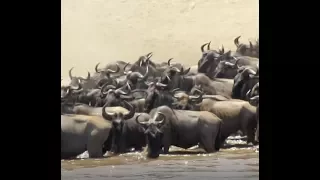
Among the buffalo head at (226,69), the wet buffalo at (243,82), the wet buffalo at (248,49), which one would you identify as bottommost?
the wet buffalo at (243,82)

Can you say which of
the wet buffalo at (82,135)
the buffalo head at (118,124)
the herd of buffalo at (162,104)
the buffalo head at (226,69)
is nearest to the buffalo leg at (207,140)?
the herd of buffalo at (162,104)

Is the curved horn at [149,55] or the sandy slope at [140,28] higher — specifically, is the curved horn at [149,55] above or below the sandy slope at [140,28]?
below

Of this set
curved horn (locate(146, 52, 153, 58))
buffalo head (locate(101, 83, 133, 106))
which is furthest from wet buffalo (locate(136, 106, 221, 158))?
curved horn (locate(146, 52, 153, 58))

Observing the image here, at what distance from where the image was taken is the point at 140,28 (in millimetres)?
2129

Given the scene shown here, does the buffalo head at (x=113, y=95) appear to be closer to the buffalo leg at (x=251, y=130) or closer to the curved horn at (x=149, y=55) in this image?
the curved horn at (x=149, y=55)

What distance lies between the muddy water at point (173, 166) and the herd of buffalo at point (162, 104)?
42mm

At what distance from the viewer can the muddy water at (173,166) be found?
82.0 inches

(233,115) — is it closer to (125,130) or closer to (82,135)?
(125,130)

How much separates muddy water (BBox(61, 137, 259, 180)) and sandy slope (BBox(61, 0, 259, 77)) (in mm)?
509

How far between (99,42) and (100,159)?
0.65m

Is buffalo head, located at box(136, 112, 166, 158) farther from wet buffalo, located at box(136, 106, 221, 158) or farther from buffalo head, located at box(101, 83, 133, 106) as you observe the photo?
buffalo head, located at box(101, 83, 133, 106)
